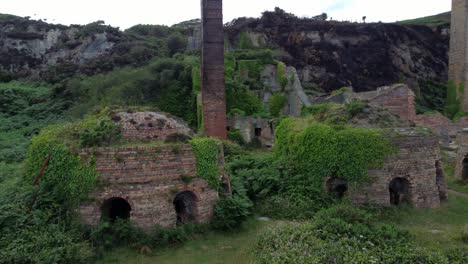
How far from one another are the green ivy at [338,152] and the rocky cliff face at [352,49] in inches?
1365

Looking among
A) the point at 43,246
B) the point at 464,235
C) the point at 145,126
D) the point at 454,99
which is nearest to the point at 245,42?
the point at 454,99

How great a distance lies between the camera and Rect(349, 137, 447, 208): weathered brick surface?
10.6 m

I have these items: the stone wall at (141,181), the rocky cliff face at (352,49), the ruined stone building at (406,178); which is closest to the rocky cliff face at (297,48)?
the rocky cliff face at (352,49)

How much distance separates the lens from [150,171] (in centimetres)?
853

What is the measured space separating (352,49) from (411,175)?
43.6 m

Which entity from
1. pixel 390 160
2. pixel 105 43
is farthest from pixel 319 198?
pixel 105 43

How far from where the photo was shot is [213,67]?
64.4ft

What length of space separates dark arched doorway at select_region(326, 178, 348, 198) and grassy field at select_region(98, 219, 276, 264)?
3428mm

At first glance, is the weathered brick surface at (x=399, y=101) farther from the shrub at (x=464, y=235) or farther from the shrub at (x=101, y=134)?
the shrub at (x=101, y=134)

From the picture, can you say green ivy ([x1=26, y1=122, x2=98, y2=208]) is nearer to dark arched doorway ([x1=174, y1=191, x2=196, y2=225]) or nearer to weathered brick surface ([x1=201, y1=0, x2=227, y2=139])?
dark arched doorway ([x1=174, y1=191, x2=196, y2=225])

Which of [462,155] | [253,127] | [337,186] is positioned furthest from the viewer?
[253,127]

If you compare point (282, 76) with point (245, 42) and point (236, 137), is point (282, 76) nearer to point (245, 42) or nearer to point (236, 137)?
point (236, 137)

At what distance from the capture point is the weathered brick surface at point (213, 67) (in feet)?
63.3

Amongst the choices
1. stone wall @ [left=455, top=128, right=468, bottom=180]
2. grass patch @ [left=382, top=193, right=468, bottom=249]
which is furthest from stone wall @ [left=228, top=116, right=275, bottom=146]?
grass patch @ [left=382, top=193, right=468, bottom=249]
